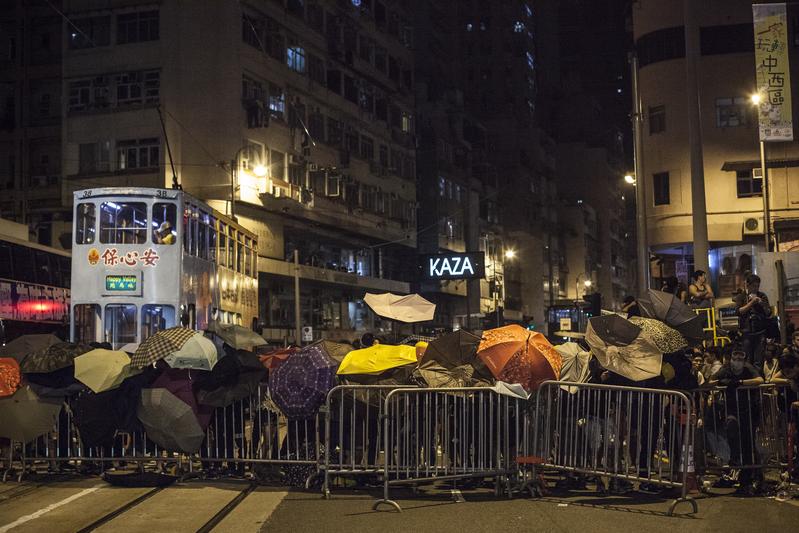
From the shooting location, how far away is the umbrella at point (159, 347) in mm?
11680

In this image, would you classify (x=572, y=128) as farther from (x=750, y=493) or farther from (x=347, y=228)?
(x=750, y=493)

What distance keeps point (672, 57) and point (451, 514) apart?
1359 inches

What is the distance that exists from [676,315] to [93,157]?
35.0m

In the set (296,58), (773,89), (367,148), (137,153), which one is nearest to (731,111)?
(773,89)

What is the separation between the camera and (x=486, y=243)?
241 feet

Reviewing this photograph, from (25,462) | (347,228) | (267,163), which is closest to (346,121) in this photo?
(347,228)

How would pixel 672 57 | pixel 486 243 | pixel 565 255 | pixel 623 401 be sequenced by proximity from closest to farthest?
pixel 623 401 < pixel 672 57 < pixel 486 243 < pixel 565 255

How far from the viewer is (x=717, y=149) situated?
3900 centimetres

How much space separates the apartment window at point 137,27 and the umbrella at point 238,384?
108 ft

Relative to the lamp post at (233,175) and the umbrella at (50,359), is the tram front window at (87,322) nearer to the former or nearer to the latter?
the umbrella at (50,359)

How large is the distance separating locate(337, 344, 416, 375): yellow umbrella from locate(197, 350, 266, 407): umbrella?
3.55ft

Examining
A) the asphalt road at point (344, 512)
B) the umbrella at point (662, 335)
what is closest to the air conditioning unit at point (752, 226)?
the umbrella at point (662, 335)

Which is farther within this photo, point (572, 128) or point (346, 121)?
point (572, 128)

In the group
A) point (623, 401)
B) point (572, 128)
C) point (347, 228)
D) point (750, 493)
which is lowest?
point (750, 493)
